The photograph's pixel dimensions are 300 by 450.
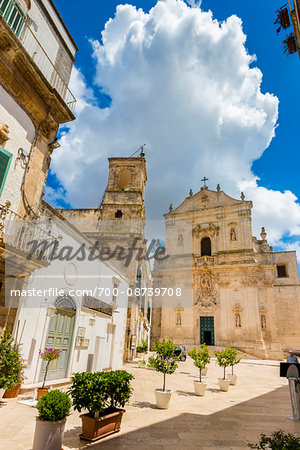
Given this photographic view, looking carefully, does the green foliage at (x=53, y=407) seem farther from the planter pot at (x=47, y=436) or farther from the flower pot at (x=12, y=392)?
the flower pot at (x=12, y=392)

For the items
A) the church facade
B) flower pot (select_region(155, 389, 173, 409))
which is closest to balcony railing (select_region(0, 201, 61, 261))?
flower pot (select_region(155, 389, 173, 409))

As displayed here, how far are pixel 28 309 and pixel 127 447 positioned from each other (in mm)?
4633

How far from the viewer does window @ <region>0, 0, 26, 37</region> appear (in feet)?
22.8

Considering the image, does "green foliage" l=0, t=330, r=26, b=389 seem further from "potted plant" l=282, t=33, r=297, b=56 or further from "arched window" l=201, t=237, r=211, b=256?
"arched window" l=201, t=237, r=211, b=256

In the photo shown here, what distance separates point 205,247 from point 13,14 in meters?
27.2

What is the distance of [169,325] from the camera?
91.5 ft

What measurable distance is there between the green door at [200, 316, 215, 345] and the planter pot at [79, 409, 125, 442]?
929 inches

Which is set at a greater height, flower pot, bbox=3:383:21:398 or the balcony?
the balcony

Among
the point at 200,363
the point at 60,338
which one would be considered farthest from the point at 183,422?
the point at 60,338

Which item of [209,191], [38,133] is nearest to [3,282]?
[38,133]

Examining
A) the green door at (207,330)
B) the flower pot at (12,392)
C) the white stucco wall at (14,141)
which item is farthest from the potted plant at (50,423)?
the green door at (207,330)

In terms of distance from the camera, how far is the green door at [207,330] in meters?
26.6

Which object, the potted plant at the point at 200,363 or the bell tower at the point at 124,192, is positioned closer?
the potted plant at the point at 200,363

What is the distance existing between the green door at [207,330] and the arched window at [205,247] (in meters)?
7.00
